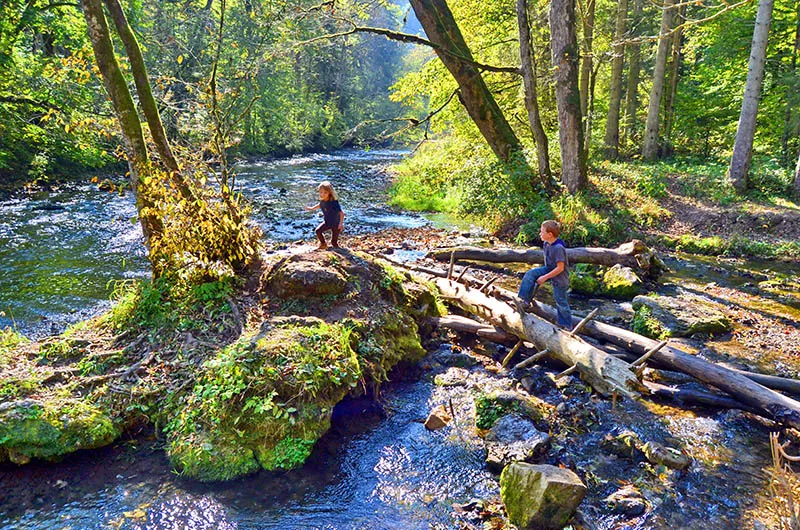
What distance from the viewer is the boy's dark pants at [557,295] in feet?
24.4

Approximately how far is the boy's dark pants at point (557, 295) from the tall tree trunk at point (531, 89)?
8.56 meters

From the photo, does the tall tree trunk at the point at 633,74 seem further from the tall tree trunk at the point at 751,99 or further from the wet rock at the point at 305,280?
the wet rock at the point at 305,280

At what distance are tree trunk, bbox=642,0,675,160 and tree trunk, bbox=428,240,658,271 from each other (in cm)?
1059

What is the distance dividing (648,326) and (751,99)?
37.8 ft

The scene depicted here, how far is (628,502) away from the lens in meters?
4.60

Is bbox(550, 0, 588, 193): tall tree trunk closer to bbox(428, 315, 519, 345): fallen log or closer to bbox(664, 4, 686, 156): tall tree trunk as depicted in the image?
bbox(428, 315, 519, 345): fallen log

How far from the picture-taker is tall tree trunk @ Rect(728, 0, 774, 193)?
14500 millimetres

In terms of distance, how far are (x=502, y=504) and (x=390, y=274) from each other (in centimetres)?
412

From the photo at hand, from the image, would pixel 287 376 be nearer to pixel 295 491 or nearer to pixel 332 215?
pixel 295 491

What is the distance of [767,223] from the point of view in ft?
44.0

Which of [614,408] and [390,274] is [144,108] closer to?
[390,274]

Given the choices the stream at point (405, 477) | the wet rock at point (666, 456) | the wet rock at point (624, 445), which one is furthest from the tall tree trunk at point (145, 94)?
the wet rock at point (666, 456)

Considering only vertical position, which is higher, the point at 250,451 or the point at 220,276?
the point at 220,276

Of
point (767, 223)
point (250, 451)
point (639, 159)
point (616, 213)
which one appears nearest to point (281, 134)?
point (639, 159)
